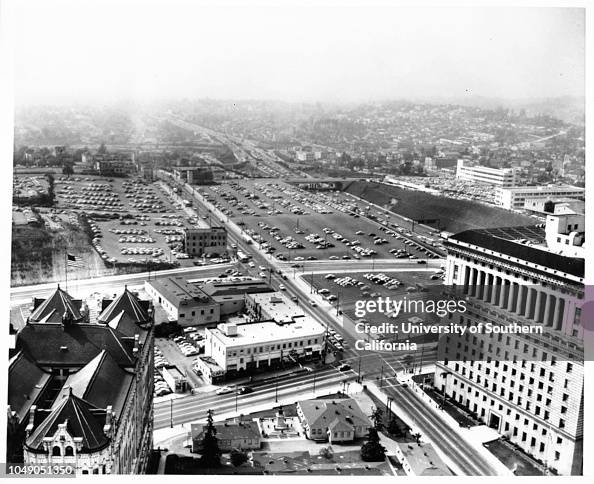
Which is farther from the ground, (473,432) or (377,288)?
(377,288)

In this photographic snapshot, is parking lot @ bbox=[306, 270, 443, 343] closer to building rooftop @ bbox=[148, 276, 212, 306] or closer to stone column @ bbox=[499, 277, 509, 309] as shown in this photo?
stone column @ bbox=[499, 277, 509, 309]

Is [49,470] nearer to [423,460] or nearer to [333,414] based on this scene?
[333,414]

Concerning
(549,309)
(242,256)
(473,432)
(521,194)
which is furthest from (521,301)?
(242,256)

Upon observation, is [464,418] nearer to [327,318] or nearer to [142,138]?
[327,318]

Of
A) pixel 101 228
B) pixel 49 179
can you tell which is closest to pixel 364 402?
pixel 101 228

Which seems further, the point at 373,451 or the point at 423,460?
the point at 373,451
